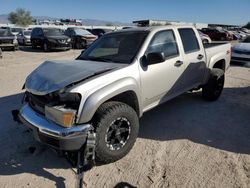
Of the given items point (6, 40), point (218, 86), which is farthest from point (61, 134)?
point (6, 40)

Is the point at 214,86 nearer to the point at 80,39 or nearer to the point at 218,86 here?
the point at 218,86

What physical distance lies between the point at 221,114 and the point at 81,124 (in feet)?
11.1

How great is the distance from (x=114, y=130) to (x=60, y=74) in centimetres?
106

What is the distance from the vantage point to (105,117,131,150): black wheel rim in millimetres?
3633

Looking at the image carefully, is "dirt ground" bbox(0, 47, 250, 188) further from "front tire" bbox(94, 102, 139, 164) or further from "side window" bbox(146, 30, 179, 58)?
"side window" bbox(146, 30, 179, 58)

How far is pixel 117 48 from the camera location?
468 cm

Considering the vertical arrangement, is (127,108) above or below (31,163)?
above

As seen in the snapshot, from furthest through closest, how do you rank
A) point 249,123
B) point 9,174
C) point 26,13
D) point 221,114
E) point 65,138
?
point 26,13 → point 221,114 → point 249,123 → point 9,174 → point 65,138

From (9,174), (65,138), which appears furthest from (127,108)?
(9,174)

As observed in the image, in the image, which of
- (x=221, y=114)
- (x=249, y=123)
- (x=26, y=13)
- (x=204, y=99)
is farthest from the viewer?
(x=26, y=13)

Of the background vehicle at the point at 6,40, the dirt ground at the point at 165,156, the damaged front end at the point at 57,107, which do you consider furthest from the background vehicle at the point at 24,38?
the damaged front end at the point at 57,107

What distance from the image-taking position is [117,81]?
146 inches

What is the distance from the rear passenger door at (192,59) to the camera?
516 cm

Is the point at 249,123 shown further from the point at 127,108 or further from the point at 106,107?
the point at 106,107
